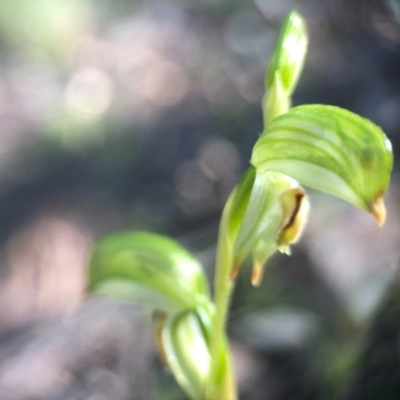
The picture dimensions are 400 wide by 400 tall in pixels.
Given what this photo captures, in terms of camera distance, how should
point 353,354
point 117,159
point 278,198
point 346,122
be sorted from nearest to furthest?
point 346,122 → point 278,198 → point 353,354 → point 117,159

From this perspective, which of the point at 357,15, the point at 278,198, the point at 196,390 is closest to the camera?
the point at 278,198

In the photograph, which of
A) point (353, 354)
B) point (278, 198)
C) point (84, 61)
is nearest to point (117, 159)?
point (84, 61)

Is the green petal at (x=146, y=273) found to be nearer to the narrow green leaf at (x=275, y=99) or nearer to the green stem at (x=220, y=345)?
the green stem at (x=220, y=345)

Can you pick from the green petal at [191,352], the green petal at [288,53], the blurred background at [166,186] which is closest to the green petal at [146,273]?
the green petal at [191,352]

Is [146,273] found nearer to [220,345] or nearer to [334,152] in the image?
[220,345]

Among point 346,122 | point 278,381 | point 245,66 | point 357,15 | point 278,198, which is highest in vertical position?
point 346,122

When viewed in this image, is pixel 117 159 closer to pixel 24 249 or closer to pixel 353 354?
pixel 24 249

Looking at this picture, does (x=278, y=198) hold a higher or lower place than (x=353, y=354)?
higher
